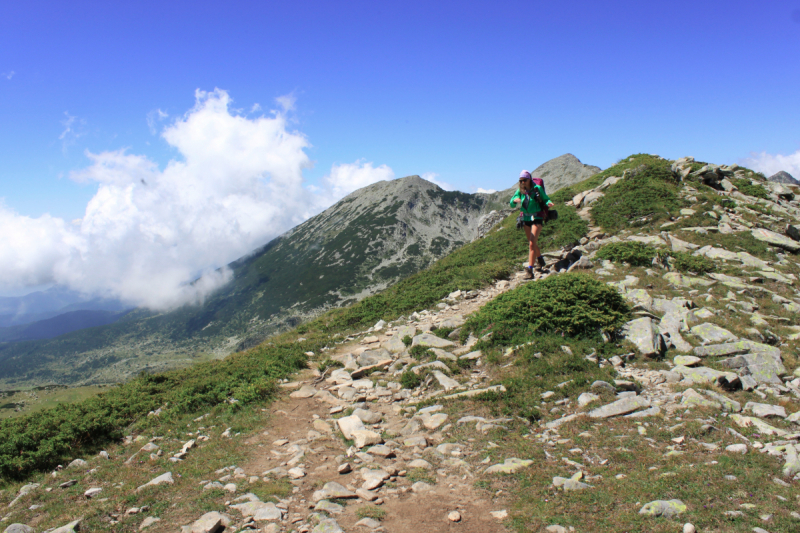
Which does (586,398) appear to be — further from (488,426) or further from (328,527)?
(328,527)

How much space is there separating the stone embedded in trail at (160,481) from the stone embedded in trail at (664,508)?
765 cm

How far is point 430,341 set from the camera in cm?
1273

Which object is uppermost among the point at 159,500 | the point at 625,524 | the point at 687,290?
the point at 687,290

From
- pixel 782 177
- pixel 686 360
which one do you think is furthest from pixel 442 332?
pixel 782 177

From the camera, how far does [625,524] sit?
4.88 metres

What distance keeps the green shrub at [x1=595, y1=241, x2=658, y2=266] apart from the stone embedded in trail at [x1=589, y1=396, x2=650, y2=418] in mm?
9988

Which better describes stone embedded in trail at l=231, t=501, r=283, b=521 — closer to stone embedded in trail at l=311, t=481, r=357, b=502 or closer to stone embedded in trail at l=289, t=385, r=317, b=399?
stone embedded in trail at l=311, t=481, r=357, b=502

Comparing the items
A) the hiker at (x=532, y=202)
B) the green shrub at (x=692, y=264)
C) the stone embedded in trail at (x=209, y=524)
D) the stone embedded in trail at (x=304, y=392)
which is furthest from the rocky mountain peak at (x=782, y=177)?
the stone embedded in trail at (x=209, y=524)

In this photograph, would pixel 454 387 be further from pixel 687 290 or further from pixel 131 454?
pixel 687 290

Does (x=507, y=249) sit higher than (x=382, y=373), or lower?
higher

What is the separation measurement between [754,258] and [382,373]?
16404 millimetres

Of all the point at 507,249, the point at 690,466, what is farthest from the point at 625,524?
the point at 507,249

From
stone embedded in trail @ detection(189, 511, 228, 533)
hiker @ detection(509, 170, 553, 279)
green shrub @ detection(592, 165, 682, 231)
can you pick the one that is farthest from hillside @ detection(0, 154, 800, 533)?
green shrub @ detection(592, 165, 682, 231)

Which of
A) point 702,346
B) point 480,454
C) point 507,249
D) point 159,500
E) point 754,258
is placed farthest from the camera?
point 507,249
